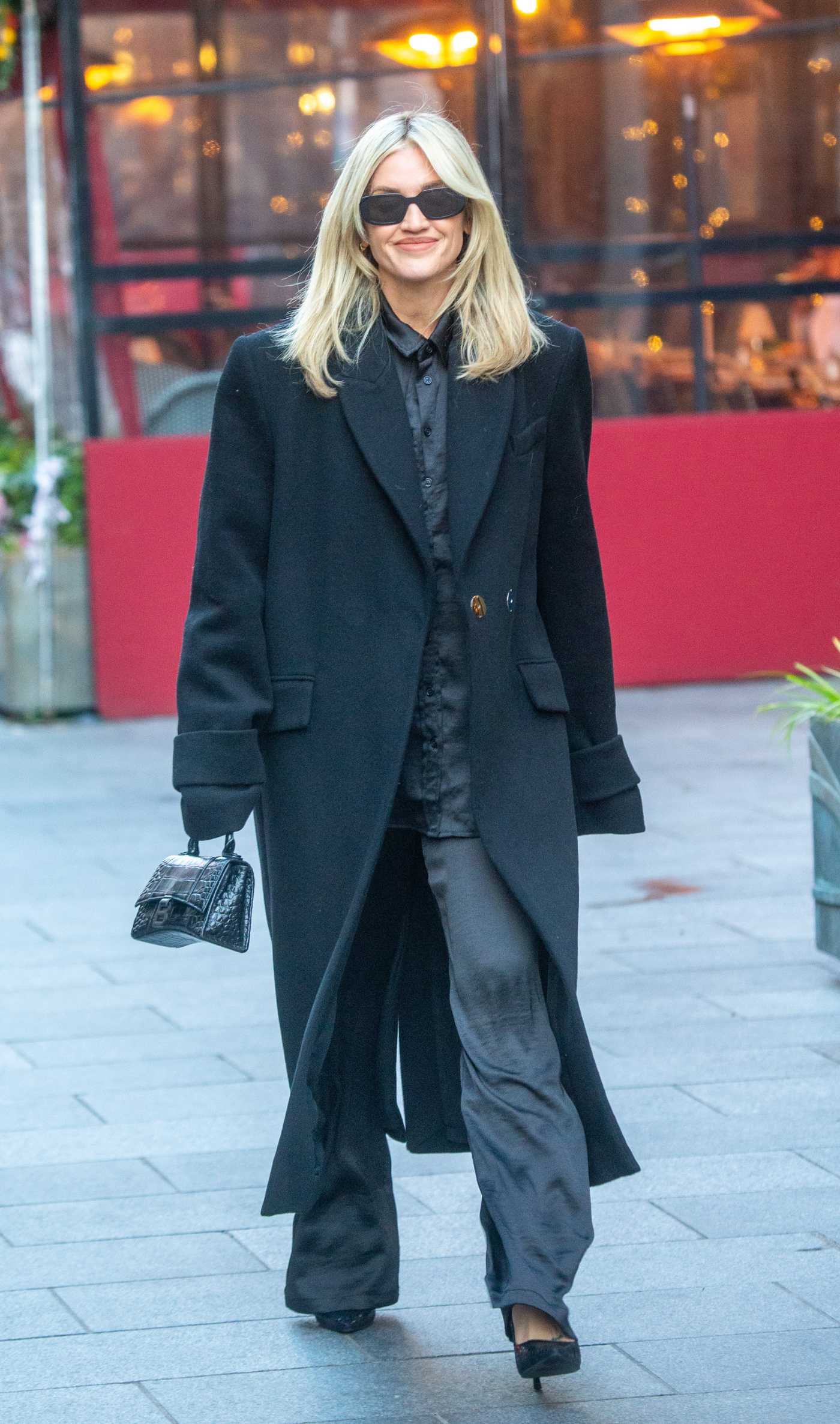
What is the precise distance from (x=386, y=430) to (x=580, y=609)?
1.36 feet

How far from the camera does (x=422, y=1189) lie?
13.0ft

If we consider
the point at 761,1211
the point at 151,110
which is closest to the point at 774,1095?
the point at 761,1211

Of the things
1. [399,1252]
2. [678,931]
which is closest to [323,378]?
[399,1252]

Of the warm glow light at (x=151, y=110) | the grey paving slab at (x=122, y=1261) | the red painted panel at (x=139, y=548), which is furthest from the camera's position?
the warm glow light at (x=151, y=110)

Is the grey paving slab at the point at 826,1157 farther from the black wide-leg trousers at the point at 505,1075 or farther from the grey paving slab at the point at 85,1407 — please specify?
the grey paving slab at the point at 85,1407

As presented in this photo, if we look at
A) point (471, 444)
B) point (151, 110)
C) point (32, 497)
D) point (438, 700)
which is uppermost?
point (151, 110)

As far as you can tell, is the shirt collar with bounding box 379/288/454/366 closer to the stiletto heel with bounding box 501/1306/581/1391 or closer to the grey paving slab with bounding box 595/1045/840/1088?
the stiletto heel with bounding box 501/1306/581/1391

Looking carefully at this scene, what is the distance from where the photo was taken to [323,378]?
3.09 meters

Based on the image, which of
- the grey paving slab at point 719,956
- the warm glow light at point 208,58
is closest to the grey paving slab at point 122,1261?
the grey paving slab at point 719,956

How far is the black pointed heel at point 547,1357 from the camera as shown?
292 cm

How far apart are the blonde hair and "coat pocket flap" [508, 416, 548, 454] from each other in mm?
88

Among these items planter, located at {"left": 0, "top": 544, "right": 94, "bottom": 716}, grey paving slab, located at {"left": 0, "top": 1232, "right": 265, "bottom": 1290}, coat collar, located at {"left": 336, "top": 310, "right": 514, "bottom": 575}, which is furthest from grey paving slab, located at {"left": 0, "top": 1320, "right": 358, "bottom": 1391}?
planter, located at {"left": 0, "top": 544, "right": 94, "bottom": 716}

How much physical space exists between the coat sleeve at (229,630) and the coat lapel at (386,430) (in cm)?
14

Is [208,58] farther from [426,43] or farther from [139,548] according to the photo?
[139,548]
